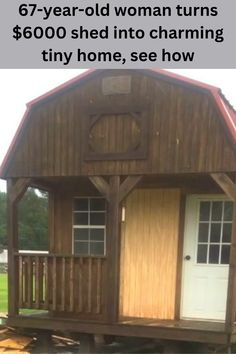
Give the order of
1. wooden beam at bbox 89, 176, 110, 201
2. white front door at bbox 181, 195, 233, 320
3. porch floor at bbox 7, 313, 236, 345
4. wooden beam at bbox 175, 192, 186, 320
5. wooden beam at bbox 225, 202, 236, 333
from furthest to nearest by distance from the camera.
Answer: wooden beam at bbox 175, 192, 186, 320 → white front door at bbox 181, 195, 233, 320 → wooden beam at bbox 89, 176, 110, 201 → porch floor at bbox 7, 313, 236, 345 → wooden beam at bbox 225, 202, 236, 333

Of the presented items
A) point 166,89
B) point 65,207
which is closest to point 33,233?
point 65,207

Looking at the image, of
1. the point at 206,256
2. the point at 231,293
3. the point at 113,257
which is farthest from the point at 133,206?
the point at 231,293

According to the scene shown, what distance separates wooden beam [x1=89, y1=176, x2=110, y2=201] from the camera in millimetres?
6652

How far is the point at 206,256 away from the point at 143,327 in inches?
67.2

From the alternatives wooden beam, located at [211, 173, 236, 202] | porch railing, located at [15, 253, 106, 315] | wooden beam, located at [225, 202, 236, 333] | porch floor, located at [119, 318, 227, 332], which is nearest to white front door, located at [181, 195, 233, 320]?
porch floor, located at [119, 318, 227, 332]

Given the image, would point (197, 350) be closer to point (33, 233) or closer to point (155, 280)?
Answer: point (155, 280)

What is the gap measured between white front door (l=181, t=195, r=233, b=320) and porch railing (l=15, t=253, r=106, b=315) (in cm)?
165

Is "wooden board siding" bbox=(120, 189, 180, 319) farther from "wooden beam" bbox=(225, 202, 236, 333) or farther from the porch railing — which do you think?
"wooden beam" bbox=(225, 202, 236, 333)

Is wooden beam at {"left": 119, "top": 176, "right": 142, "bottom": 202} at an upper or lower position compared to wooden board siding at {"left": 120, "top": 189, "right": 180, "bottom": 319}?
upper

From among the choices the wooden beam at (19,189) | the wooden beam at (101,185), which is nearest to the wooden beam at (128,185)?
the wooden beam at (101,185)

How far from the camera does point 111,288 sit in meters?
6.46

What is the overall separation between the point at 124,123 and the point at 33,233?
3285 centimetres

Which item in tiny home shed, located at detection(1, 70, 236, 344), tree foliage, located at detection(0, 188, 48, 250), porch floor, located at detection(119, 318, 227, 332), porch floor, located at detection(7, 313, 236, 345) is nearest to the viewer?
porch floor, located at detection(7, 313, 236, 345)

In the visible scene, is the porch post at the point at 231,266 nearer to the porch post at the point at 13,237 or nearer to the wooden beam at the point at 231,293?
the wooden beam at the point at 231,293
